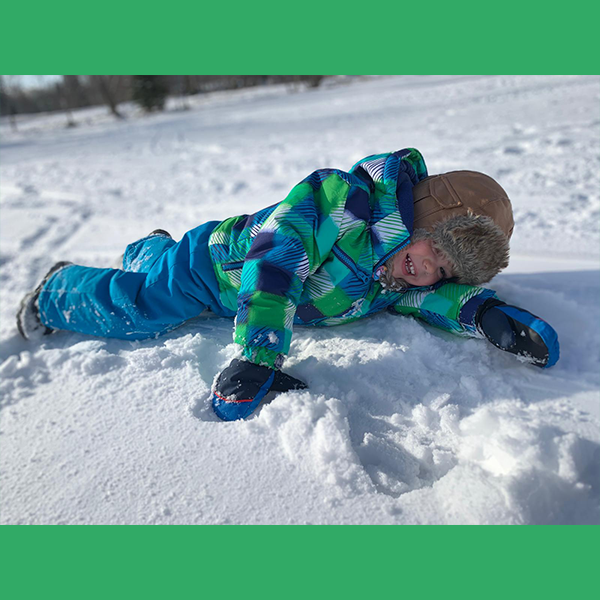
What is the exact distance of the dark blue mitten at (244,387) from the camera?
1.29 m

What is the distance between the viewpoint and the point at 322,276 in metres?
1.62

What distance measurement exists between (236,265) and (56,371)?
0.68 m

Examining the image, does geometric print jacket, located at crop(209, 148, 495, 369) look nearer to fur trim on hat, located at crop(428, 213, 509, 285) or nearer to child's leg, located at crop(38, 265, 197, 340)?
fur trim on hat, located at crop(428, 213, 509, 285)

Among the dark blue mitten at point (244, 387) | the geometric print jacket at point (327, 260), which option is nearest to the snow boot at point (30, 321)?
the geometric print jacket at point (327, 260)

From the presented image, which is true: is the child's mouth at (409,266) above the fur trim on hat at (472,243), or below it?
below

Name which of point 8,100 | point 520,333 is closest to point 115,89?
point 8,100

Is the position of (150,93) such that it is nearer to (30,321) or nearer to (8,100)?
(8,100)

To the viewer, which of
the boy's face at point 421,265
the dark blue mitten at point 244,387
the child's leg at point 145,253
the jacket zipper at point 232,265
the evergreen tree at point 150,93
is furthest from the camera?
the evergreen tree at point 150,93

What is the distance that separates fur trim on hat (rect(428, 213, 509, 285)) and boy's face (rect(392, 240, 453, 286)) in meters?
0.03

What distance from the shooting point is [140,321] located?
5.64 feet

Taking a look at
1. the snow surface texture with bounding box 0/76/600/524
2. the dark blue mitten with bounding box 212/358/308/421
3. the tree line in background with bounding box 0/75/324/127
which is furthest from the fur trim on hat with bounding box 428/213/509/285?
the tree line in background with bounding box 0/75/324/127

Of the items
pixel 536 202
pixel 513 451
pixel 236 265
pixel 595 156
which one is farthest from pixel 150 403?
pixel 595 156

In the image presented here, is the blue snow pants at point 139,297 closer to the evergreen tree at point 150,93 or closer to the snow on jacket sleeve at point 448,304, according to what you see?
the snow on jacket sleeve at point 448,304

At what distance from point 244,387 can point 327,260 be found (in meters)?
0.54
